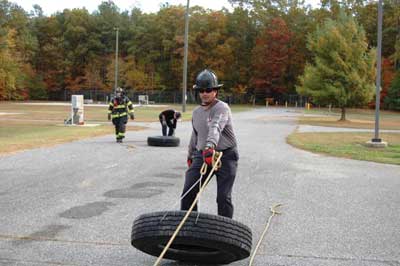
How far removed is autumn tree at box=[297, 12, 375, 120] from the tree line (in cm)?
3121

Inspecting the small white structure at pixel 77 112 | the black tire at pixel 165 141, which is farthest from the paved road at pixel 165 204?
the small white structure at pixel 77 112

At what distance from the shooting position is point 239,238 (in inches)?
191

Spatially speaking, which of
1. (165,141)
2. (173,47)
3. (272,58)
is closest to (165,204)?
(165,141)

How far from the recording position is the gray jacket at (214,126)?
553cm

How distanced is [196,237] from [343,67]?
34.3 m

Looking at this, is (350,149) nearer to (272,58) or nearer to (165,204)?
(165,204)

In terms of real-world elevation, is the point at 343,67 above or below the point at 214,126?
above

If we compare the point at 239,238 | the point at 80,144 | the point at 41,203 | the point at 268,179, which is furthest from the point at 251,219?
the point at 80,144

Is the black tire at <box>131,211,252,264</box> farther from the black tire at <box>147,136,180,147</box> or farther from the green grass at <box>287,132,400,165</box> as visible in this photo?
the black tire at <box>147,136,180,147</box>

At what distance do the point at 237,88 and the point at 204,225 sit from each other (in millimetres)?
79286

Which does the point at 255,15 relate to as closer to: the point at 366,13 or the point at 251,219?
the point at 366,13

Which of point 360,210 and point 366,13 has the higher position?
point 366,13

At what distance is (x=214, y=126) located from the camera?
216 inches

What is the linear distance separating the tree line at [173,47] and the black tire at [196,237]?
65.9m
